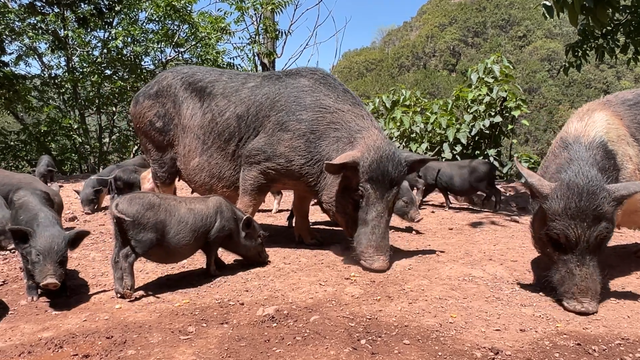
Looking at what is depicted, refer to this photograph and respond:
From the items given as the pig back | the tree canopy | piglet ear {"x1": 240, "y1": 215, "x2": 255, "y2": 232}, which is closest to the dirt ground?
piglet ear {"x1": 240, "y1": 215, "x2": 255, "y2": 232}

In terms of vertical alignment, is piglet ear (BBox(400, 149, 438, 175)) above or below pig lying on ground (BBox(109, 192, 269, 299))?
above

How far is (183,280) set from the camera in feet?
15.7

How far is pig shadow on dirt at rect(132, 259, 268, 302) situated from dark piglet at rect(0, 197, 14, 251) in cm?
203

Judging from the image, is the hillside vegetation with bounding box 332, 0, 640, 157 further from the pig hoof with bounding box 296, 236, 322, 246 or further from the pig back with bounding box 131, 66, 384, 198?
the pig hoof with bounding box 296, 236, 322, 246

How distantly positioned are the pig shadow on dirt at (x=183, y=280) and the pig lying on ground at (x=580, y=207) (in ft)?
8.96

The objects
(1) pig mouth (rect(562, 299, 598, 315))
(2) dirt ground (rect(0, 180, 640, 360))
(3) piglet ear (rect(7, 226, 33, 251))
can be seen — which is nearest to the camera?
(2) dirt ground (rect(0, 180, 640, 360))

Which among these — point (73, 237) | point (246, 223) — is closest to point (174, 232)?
point (246, 223)

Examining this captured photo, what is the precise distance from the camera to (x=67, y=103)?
1481 centimetres

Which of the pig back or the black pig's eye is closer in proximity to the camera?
the black pig's eye

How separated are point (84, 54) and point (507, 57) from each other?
3030 cm

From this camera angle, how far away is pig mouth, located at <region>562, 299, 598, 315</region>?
3801 millimetres

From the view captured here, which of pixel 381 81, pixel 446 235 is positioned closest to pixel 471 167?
pixel 446 235

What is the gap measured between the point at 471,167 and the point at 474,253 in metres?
3.65

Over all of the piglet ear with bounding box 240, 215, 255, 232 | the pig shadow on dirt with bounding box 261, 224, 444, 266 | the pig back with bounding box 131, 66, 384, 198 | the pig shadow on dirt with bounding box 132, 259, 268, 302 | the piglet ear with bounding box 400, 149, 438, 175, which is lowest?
the pig shadow on dirt with bounding box 132, 259, 268, 302
